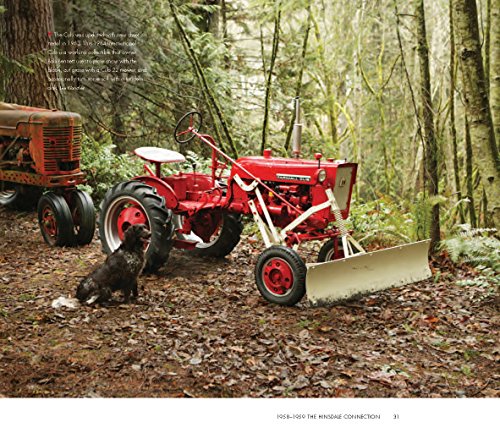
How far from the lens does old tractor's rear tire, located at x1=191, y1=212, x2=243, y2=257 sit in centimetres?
525

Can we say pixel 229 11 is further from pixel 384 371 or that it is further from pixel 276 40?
pixel 384 371

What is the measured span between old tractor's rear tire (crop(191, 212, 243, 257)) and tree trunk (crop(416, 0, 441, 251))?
1787mm

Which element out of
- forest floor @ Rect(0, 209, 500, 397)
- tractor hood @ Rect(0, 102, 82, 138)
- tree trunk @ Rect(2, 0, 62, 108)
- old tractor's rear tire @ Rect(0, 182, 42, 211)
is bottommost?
forest floor @ Rect(0, 209, 500, 397)

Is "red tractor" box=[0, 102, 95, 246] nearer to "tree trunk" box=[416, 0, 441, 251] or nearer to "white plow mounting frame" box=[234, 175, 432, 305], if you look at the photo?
"white plow mounting frame" box=[234, 175, 432, 305]

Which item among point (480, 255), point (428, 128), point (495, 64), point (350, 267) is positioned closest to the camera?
point (350, 267)

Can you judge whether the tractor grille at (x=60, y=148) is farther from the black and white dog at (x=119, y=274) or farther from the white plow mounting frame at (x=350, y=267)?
the white plow mounting frame at (x=350, y=267)

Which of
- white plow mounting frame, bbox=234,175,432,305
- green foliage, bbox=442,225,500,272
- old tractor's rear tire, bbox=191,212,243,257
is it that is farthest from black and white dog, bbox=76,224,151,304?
green foliage, bbox=442,225,500,272

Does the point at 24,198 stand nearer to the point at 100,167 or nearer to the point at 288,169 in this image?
the point at 100,167

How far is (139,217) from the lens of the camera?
4816 millimetres

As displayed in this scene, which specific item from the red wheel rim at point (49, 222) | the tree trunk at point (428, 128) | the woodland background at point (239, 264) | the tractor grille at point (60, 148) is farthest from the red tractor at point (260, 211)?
the tree trunk at point (428, 128)

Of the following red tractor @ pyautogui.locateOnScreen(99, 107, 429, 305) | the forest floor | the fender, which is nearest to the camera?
the forest floor

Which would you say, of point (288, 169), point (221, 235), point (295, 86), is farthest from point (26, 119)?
Answer: point (295, 86)

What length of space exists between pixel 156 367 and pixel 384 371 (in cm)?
127

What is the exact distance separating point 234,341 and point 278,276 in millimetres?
737
